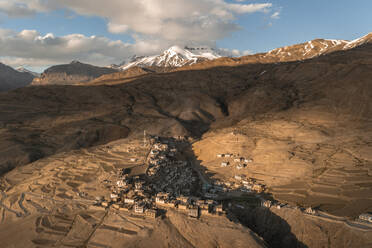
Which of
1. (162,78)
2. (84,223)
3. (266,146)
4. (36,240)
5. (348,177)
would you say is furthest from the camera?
(162,78)

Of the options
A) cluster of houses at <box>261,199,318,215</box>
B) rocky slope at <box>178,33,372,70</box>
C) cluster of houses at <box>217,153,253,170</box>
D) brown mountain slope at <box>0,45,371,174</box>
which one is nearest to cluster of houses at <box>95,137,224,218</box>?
cluster of houses at <box>217,153,253,170</box>

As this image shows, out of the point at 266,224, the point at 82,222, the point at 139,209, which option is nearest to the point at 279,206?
the point at 266,224

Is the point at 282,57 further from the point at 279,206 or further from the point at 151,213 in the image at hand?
the point at 151,213

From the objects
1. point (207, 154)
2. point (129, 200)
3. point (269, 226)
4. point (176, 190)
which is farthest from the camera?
point (207, 154)

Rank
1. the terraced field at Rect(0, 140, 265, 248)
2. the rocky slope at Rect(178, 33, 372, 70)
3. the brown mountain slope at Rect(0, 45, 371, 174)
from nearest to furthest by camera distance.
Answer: the terraced field at Rect(0, 140, 265, 248)
the brown mountain slope at Rect(0, 45, 371, 174)
the rocky slope at Rect(178, 33, 372, 70)

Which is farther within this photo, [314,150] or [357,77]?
[357,77]

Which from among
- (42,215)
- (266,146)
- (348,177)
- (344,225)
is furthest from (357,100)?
(42,215)

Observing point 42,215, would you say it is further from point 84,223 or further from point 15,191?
point 15,191

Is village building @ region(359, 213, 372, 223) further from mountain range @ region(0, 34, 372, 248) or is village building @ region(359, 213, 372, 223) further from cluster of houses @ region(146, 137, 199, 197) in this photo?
cluster of houses @ region(146, 137, 199, 197)

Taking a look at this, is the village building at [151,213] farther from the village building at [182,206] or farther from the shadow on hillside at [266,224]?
the shadow on hillside at [266,224]

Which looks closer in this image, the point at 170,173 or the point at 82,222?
the point at 82,222

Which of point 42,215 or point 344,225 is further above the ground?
point 344,225
